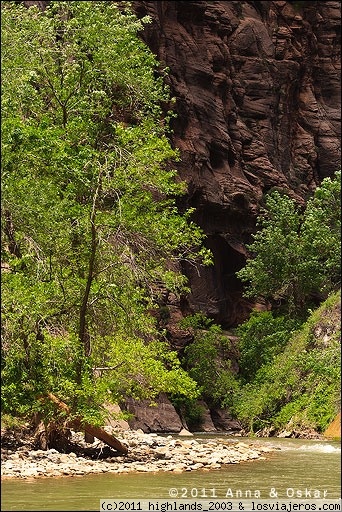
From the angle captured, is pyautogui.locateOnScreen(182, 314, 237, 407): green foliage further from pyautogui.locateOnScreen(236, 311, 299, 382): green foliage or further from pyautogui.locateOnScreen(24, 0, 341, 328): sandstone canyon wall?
pyautogui.locateOnScreen(24, 0, 341, 328): sandstone canyon wall

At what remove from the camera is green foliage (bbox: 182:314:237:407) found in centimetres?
3872

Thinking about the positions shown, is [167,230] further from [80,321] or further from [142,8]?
[142,8]

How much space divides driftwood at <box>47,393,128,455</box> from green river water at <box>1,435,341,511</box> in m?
2.41

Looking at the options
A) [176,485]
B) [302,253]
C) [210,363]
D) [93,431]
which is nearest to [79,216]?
[93,431]

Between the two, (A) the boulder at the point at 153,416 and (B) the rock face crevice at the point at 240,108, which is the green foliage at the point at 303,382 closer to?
(A) the boulder at the point at 153,416

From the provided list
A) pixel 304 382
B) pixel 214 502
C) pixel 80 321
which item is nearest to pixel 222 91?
pixel 304 382

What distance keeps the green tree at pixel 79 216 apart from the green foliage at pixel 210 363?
19359 mm

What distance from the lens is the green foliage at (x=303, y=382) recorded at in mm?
26344

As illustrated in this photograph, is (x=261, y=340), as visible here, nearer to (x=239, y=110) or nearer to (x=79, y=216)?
(x=79, y=216)

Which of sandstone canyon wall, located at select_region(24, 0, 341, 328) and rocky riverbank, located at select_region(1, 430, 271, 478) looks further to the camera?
sandstone canyon wall, located at select_region(24, 0, 341, 328)

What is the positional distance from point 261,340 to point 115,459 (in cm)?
2212

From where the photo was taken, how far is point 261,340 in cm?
3775

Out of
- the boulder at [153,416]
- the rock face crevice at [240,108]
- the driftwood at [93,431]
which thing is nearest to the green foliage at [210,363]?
the boulder at [153,416]

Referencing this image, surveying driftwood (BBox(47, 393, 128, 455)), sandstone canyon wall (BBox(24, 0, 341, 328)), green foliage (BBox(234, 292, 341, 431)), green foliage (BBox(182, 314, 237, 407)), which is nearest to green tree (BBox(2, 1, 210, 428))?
driftwood (BBox(47, 393, 128, 455))
